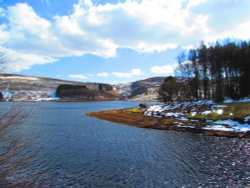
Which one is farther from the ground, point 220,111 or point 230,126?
point 220,111

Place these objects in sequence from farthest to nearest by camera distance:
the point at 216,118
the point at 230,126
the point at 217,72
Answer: the point at 217,72 < the point at 216,118 < the point at 230,126

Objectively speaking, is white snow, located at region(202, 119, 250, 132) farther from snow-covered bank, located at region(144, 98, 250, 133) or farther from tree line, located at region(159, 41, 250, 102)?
tree line, located at region(159, 41, 250, 102)

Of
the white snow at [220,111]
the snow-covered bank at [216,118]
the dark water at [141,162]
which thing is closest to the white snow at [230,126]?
the snow-covered bank at [216,118]

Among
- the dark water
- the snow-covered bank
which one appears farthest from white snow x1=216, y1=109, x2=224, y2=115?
the dark water

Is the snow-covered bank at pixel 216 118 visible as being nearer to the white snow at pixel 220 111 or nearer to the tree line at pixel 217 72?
the white snow at pixel 220 111

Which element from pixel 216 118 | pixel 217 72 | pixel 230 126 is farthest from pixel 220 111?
pixel 217 72

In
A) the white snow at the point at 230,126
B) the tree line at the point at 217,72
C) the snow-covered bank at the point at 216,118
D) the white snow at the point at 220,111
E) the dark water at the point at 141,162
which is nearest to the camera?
the dark water at the point at 141,162

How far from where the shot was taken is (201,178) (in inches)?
722

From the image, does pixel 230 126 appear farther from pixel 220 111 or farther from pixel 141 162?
pixel 141 162

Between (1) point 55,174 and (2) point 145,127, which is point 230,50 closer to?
(2) point 145,127

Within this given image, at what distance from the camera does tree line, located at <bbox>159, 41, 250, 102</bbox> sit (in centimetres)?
6556

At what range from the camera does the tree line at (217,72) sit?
65.6 metres

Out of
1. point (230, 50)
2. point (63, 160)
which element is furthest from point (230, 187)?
point (230, 50)

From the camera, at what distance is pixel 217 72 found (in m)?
71.2
